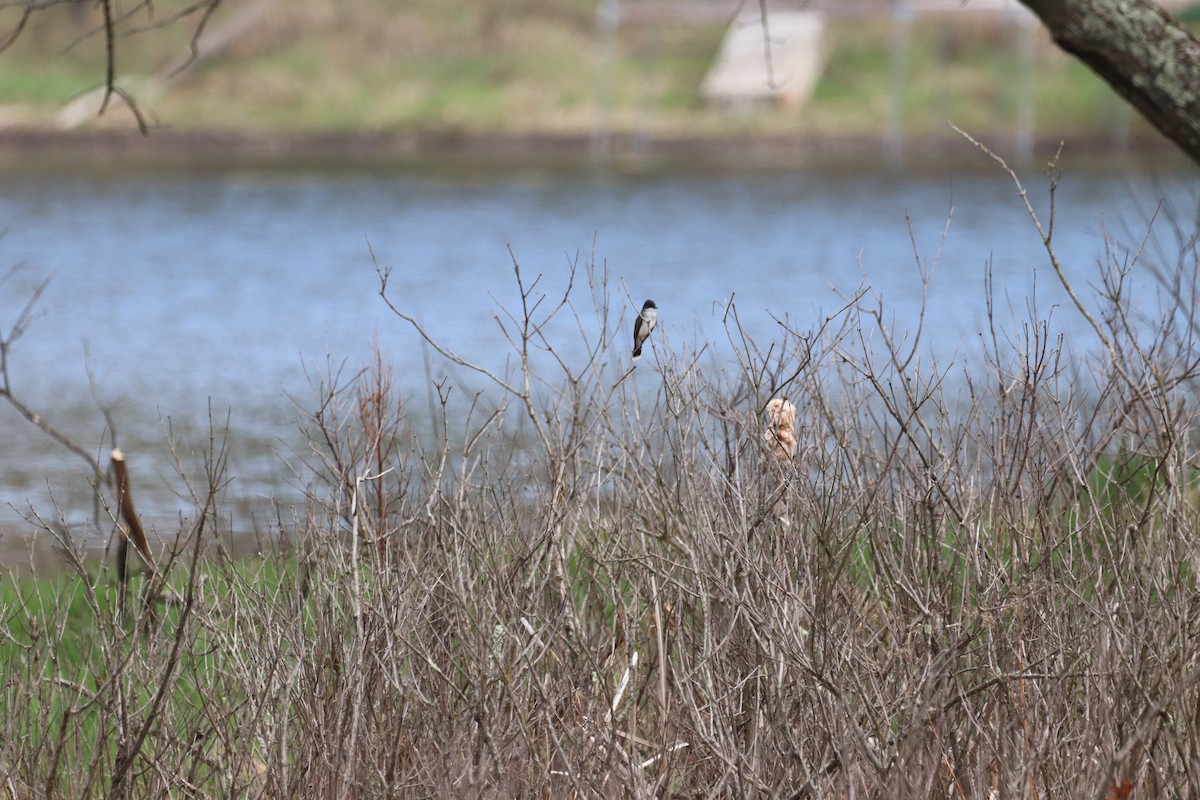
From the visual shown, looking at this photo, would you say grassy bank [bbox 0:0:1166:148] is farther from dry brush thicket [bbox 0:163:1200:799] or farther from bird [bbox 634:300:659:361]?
dry brush thicket [bbox 0:163:1200:799]

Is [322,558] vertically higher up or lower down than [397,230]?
higher up

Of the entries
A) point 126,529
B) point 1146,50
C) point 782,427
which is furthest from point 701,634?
point 1146,50

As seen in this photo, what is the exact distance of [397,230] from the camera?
23.3 metres

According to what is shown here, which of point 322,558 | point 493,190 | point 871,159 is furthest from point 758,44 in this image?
point 322,558

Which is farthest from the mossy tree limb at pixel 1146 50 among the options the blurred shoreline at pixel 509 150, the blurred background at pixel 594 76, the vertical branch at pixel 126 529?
the blurred background at pixel 594 76

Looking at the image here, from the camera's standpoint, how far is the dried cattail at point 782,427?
13.9 ft

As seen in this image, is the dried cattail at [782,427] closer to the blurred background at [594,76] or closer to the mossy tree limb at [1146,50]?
the mossy tree limb at [1146,50]

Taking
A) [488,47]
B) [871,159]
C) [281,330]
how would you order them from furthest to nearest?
[488,47], [871,159], [281,330]

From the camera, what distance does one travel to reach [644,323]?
18.0ft

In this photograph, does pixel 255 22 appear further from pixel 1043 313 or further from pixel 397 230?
pixel 1043 313

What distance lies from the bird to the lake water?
11.9ft

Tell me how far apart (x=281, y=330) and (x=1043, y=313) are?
762cm

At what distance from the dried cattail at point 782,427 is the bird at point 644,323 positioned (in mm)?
445

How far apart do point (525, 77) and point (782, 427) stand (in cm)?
3307
